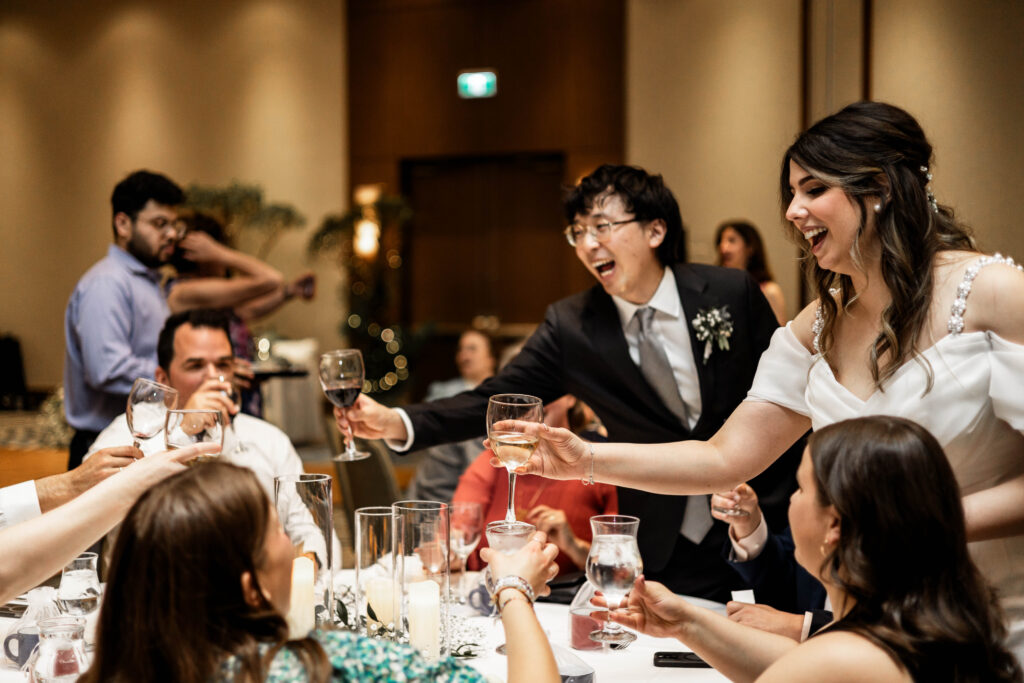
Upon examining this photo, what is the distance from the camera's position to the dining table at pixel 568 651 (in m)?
1.79

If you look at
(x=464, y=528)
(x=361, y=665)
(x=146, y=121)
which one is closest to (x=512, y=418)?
(x=464, y=528)

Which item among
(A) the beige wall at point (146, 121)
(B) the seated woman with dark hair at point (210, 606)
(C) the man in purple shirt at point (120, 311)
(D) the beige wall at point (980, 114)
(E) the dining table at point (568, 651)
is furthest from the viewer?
(A) the beige wall at point (146, 121)

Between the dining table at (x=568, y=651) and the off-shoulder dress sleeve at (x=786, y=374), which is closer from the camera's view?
the dining table at (x=568, y=651)

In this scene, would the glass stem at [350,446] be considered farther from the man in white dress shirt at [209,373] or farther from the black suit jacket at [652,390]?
the man in white dress shirt at [209,373]

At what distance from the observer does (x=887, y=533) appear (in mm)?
1296

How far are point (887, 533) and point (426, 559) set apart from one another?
811 mm

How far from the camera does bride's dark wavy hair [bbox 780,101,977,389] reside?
5.94ft

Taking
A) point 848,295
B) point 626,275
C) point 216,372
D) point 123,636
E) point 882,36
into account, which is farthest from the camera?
point 882,36

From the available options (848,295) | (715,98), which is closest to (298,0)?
(715,98)

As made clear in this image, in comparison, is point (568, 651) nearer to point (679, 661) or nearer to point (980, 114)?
point (679, 661)

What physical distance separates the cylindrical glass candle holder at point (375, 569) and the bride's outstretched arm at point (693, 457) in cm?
39

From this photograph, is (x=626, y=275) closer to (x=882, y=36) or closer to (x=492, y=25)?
(x=882, y=36)

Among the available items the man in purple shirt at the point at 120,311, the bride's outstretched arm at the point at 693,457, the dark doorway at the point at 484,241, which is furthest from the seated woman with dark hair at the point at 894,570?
the dark doorway at the point at 484,241

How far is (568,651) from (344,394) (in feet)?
2.90
